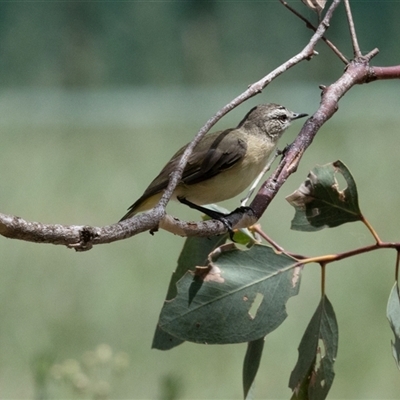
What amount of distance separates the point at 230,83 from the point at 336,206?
24.5 feet

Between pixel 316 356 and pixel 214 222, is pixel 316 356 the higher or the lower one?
the lower one

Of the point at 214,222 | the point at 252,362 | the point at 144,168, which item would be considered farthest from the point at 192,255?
the point at 144,168

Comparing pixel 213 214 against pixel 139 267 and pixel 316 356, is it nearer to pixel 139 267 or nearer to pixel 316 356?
pixel 316 356

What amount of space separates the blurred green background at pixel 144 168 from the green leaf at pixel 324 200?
0.46m

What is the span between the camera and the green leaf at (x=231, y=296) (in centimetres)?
161

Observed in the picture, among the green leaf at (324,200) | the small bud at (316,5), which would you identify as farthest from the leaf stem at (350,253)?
the small bud at (316,5)

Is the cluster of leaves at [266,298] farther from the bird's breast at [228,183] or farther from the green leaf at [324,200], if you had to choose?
the bird's breast at [228,183]

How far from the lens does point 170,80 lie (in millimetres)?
9336

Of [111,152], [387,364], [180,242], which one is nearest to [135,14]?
[111,152]

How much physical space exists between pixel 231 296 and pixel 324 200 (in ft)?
0.99

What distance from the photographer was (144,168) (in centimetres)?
683

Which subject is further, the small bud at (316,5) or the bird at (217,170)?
the bird at (217,170)

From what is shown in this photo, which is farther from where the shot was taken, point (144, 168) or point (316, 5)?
point (144, 168)

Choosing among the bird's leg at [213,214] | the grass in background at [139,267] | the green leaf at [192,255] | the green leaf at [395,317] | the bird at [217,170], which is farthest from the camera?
the grass in background at [139,267]
